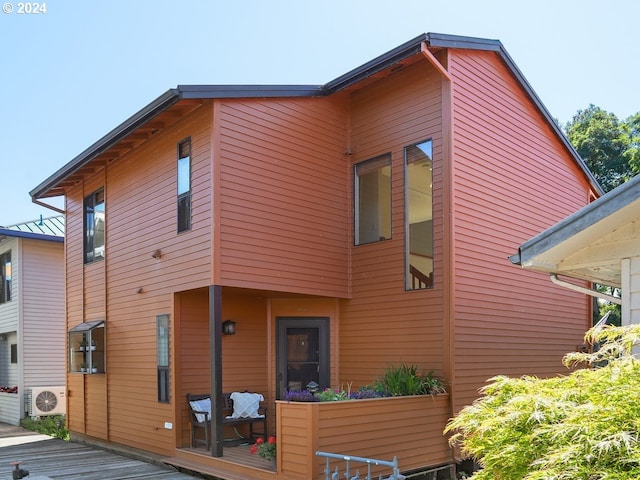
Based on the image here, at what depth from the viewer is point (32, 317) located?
15547 mm

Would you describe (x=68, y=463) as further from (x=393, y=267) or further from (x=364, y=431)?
(x=393, y=267)

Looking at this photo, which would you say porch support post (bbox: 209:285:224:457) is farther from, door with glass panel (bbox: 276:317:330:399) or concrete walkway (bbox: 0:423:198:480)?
door with glass panel (bbox: 276:317:330:399)

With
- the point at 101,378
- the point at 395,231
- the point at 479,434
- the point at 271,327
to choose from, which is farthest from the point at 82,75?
the point at 479,434

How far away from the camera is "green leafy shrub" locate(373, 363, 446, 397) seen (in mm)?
8008

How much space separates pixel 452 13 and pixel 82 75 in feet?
42.6

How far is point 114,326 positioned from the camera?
37.1 ft

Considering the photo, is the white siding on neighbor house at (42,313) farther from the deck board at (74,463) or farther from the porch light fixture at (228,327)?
the porch light fixture at (228,327)

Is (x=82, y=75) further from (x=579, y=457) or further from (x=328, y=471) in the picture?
(x=579, y=457)

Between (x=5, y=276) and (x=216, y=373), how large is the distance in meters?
10.6

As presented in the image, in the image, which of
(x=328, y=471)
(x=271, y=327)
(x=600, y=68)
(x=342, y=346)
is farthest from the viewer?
(x=600, y=68)

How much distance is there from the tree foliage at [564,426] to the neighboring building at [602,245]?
1.44m

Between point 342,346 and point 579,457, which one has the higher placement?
point 579,457

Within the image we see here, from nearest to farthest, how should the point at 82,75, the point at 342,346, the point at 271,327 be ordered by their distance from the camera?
the point at 342,346 < the point at 271,327 < the point at 82,75

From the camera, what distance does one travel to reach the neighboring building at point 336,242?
27.6 feet
